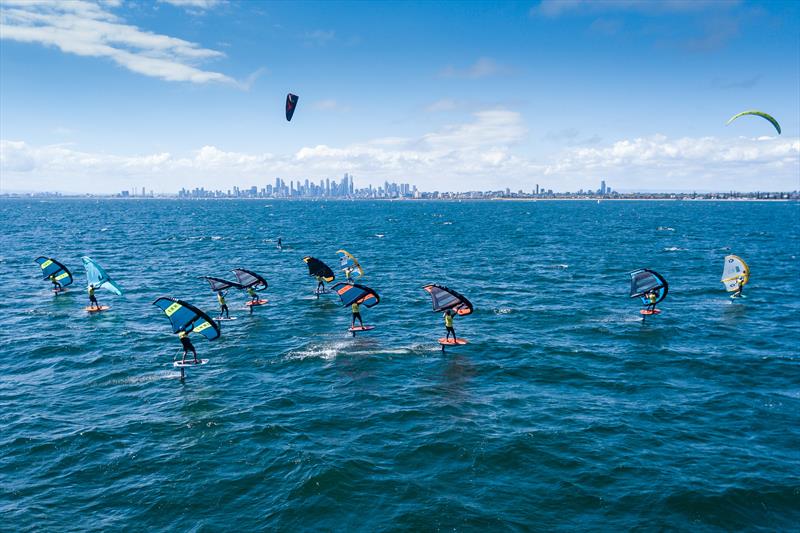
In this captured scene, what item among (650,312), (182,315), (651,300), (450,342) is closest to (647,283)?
(651,300)

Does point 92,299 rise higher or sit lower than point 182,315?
lower

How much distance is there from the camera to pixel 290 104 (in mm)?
41844

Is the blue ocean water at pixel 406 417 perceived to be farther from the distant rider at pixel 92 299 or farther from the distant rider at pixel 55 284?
the distant rider at pixel 55 284

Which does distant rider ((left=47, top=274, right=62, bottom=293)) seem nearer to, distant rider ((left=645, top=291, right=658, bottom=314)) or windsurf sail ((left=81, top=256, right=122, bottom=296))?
windsurf sail ((left=81, top=256, right=122, bottom=296))

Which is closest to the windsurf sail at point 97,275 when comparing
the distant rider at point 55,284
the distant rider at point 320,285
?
the distant rider at point 55,284

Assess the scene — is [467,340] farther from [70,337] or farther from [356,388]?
[70,337]

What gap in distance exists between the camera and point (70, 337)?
116 feet

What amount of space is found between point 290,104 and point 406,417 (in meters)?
30.1

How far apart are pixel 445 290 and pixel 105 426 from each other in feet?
66.2

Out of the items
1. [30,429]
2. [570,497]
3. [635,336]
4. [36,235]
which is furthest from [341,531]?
[36,235]

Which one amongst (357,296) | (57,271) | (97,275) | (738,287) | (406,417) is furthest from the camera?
(57,271)

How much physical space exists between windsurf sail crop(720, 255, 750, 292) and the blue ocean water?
2.28 meters

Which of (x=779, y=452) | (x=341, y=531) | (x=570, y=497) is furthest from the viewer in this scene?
(x=779, y=452)

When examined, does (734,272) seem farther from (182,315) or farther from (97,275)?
(97,275)
